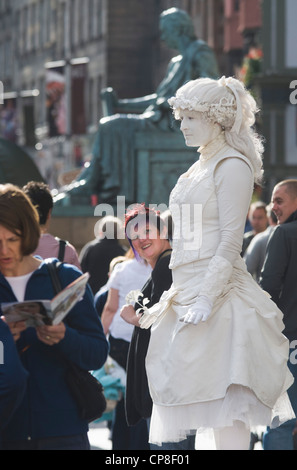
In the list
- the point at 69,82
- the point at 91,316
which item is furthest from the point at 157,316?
the point at 69,82

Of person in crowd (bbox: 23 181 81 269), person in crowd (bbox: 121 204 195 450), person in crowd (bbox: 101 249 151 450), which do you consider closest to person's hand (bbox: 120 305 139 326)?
person in crowd (bbox: 121 204 195 450)

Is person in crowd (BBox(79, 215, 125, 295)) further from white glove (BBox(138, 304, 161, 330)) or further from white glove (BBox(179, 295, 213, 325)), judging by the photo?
white glove (BBox(179, 295, 213, 325))

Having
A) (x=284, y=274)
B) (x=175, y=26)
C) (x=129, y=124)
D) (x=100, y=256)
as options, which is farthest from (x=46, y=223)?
(x=129, y=124)

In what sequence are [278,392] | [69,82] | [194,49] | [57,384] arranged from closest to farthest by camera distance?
[57,384] → [278,392] → [194,49] → [69,82]

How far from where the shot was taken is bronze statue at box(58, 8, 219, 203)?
16953 mm

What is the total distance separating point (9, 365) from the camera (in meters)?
4.70

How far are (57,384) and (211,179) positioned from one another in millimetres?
1498

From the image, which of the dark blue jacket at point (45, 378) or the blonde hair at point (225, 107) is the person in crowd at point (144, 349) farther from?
the dark blue jacket at point (45, 378)

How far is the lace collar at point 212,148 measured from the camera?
614 centimetres

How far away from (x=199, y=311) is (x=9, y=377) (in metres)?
1.24

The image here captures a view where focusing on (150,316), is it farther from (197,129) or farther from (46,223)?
(46,223)

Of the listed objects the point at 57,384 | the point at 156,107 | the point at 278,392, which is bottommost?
the point at 156,107

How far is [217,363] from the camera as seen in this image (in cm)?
586
